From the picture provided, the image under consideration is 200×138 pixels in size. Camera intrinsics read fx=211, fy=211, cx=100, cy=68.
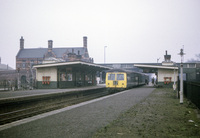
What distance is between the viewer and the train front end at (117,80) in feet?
82.7

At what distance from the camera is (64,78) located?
29594 mm

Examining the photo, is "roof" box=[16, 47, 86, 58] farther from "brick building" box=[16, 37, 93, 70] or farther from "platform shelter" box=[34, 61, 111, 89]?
"platform shelter" box=[34, 61, 111, 89]

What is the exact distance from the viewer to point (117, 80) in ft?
83.3

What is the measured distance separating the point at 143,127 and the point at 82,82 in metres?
27.5

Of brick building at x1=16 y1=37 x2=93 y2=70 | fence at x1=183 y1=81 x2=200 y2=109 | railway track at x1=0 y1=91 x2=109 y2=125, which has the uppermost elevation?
brick building at x1=16 y1=37 x2=93 y2=70

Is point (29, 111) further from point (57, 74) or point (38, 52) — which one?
point (38, 52)

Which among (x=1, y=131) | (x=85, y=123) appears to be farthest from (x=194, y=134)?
(x=1, y=131)

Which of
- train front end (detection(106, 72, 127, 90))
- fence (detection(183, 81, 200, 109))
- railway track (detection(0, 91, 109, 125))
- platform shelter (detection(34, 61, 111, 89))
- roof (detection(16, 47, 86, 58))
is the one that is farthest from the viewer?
roof (detection(16, 47, 86, 58))

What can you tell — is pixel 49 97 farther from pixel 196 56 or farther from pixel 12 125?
pixel 196 56

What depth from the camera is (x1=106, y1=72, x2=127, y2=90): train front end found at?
→ 25.2 metres

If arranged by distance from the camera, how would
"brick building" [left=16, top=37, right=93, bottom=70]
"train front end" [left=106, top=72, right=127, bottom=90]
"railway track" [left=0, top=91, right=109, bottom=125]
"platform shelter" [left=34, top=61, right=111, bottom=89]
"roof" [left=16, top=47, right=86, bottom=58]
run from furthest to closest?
"roof" [left=16, top=47, right=86, bottom=58] → "brick building" [left=16, top=37, right=93, bottom=70] → "platform shelter" [left=34, top=61, right=111, bottom=89] → "train front end" [left=106, top=72, right=127, bottom=90] → "railway track" [left=0, top=91, right=109, bottom=125]

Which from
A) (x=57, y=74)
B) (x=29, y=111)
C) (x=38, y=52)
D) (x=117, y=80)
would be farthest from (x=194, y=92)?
(x=38, y=52)

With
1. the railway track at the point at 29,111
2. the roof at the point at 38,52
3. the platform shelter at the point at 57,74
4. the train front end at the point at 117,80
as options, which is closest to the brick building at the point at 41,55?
the roof at the point at 38,52

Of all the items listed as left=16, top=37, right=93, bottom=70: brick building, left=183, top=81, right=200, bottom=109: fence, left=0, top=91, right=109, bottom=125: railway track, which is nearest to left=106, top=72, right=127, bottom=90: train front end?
left=0, top=91, right=109, bottom=125: railway track
